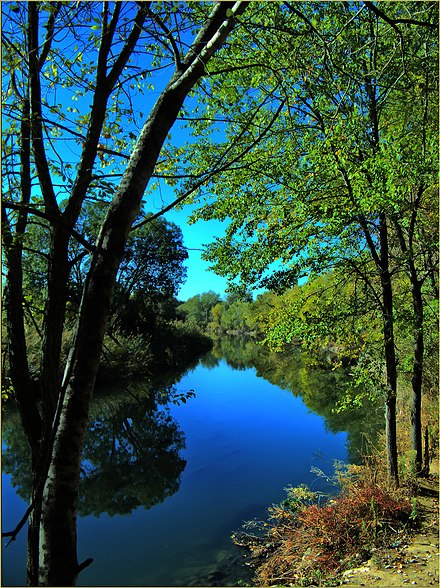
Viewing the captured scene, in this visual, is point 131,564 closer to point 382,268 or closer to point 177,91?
point 382,268

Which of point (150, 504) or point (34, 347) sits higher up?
point (34, 347)

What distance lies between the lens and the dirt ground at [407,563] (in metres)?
4.50

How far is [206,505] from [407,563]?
16.4ft

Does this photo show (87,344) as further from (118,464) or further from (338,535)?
(118,464)

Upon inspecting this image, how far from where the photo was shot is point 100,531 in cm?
786

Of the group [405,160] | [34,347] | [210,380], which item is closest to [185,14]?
[405,160]

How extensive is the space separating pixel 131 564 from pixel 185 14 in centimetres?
777

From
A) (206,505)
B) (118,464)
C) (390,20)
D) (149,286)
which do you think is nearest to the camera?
(390,20)

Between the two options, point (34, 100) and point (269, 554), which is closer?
point (34, 100)

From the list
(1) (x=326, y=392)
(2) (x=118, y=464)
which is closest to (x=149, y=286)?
(1) (x=326, y=392)

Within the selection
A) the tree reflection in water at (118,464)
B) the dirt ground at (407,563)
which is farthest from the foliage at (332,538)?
the tree reflection in water at (118,464)

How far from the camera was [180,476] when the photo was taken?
10.5 m

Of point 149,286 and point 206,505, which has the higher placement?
point 149,286

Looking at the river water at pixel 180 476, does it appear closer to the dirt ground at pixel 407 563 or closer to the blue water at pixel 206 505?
the blue water at pixel 206 505
